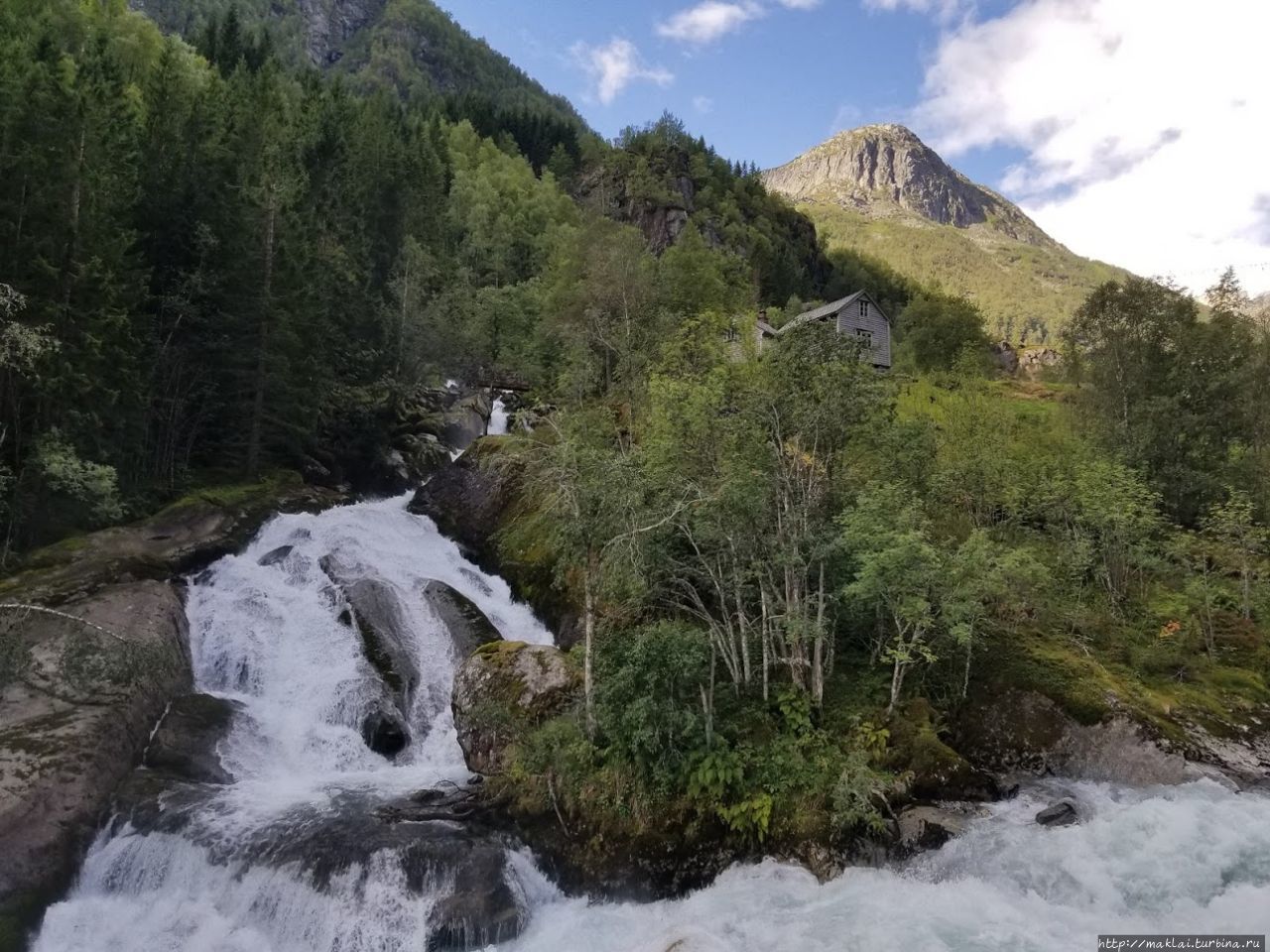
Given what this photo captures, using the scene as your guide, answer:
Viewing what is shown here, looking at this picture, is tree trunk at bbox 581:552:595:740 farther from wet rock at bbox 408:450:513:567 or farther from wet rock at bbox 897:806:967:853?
wet rock at bbox 408:450:513:567

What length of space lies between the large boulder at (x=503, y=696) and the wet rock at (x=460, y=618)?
4.15 meters

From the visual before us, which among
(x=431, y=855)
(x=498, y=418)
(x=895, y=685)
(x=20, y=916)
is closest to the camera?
(x=20, y=916)

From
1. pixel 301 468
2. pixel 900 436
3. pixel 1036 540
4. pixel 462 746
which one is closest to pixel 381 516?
pixel 301 468

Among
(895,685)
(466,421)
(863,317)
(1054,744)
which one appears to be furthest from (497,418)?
(1054,744)

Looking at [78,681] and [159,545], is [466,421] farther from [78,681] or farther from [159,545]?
[78,681]

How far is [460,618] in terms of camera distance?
80.8 feet

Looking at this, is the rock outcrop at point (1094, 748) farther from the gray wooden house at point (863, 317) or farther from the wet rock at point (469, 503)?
the gray wooden house at point (863, 317)

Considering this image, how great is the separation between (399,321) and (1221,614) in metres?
42.3

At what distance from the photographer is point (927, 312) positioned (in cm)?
7312

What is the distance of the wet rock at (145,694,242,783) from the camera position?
680 inches

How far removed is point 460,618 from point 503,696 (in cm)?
692

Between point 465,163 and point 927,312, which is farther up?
point 465,163

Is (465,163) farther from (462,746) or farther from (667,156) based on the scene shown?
(462,746)

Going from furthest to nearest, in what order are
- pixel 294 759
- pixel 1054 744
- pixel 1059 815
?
pixel 294 759 → pixel 1054 744 → pixel 1059 815
